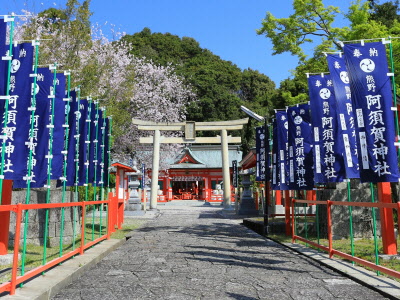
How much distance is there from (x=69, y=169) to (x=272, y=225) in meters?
6.82

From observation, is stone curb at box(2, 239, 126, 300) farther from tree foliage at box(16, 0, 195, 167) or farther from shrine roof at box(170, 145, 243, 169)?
shrine roof at box(170, 145, 243, 169)

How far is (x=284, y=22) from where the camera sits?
14.3 m

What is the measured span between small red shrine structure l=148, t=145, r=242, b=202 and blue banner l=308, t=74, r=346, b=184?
1179 inches

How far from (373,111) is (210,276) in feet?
12.6

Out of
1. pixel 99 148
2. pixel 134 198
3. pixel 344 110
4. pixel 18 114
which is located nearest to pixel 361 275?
pixel 344 110

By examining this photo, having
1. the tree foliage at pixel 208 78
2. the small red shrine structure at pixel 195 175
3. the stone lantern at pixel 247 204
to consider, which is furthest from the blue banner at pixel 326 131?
the tree foliage at pixel 208 78

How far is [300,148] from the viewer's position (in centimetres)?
1001

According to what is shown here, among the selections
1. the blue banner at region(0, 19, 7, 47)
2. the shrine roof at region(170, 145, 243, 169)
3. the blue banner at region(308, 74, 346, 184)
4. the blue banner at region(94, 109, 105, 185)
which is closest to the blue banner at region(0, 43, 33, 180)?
the blue banner at region(0, 19, 7, 47)

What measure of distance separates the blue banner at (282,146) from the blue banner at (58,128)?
6.54 metres

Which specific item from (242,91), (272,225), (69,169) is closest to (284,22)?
(272,225)

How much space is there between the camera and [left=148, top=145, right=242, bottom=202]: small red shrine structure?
39906 millimetres

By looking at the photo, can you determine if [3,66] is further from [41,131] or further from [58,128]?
[58,128]

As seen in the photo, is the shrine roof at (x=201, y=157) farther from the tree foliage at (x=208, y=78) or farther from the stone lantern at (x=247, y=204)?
the stone lantern at (x=247, y=204)

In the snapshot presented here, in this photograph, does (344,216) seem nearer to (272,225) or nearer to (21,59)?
(272,225)
